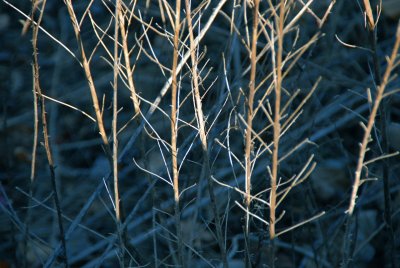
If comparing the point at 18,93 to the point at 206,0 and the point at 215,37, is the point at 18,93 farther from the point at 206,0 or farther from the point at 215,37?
the point at 206,0

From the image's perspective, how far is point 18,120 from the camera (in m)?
2.96

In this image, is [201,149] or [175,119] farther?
[201,149]

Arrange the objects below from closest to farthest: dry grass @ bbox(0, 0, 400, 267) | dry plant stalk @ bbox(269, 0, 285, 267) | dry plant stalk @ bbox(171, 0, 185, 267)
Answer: dry plant stalk @ bbox(269, 0, 285, 267)
dry plant stalk @ bbox(171, 0, 185, 267)
dry grass @ bbox(0, 0, 400, 267)

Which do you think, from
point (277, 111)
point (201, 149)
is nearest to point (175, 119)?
point (277, 111)

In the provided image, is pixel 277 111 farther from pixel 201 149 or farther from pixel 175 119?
pixel 201 149

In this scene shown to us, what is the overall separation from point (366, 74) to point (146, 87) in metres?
0.95

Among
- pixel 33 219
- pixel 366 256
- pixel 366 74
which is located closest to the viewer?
pixel 366 256

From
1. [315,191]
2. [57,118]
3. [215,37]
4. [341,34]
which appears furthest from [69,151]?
[341,34]

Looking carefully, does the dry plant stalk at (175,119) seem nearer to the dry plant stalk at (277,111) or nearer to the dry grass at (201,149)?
the dry plant stalk at (277,111)

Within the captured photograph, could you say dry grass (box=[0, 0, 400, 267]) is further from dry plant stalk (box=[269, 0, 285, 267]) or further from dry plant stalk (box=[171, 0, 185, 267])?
dry plant stalk (box=[269, 0, 285, 267])

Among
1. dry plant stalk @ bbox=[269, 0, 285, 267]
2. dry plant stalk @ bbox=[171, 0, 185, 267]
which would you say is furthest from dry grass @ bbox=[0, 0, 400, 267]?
dry plant stalk @ bbox=[269, 0, 285, 267]

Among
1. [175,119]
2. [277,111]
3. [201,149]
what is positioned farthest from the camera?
[201,149]

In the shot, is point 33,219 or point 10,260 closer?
point 10,260

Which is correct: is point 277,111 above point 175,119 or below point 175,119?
above
